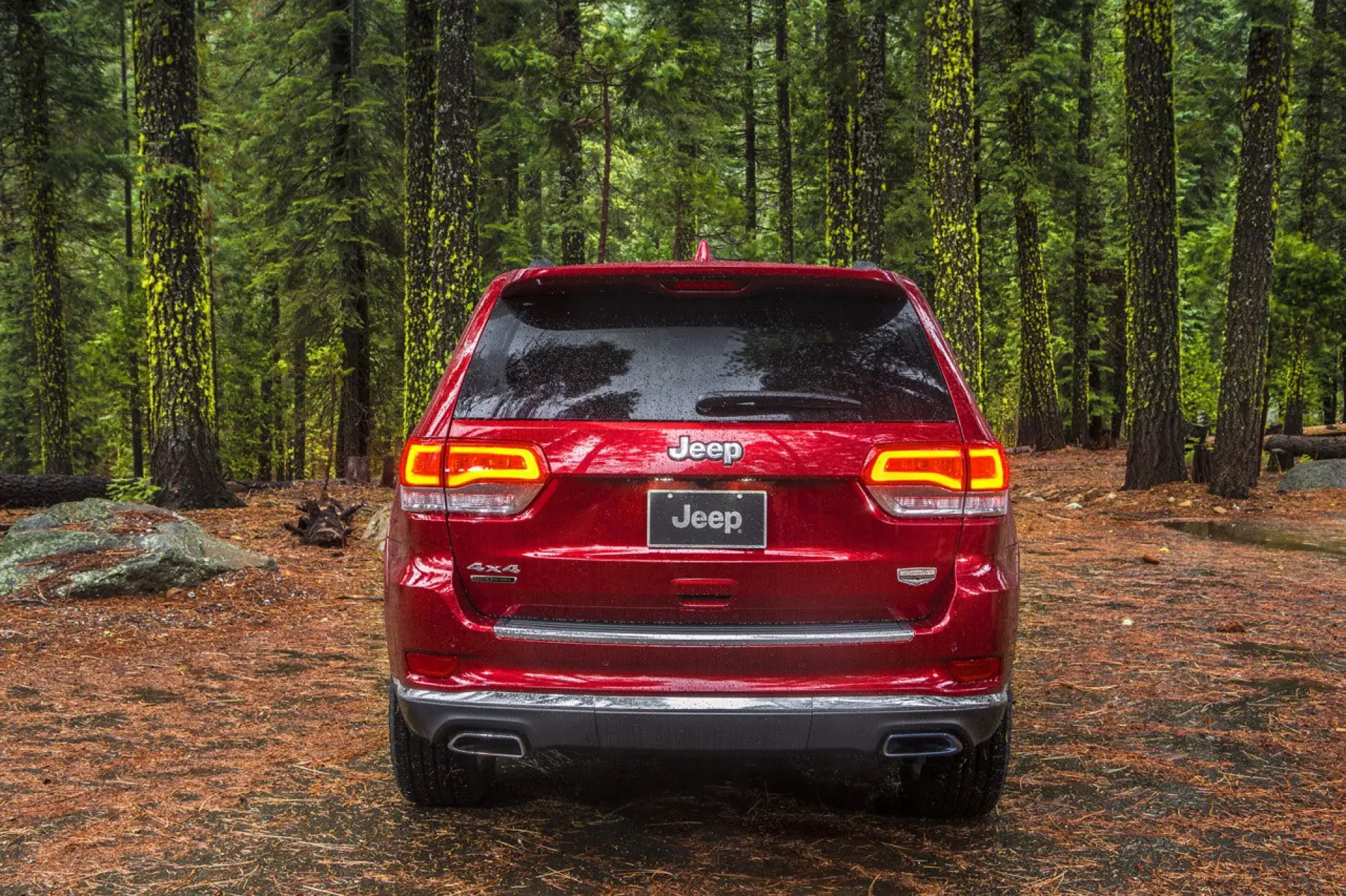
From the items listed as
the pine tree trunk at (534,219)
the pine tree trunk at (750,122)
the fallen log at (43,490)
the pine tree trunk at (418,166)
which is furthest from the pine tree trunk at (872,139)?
the fallen log at (43,490)

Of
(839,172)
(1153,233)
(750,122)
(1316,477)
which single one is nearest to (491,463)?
(1153,233)

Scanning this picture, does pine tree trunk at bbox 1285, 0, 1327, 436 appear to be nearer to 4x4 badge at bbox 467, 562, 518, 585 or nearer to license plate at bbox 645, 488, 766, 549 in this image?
license plate at bbox 645, 488, 766, 549

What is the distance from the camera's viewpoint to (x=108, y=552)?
8.41 m

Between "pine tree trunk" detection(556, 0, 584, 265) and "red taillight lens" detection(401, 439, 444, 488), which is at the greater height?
"pine tree trunk" detection(556, 0, 584, 265)

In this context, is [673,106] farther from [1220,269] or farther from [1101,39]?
[1101,39]

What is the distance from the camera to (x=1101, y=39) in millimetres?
30188

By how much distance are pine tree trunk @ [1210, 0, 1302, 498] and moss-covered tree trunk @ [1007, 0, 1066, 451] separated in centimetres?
858

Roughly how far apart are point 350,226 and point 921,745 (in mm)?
19413

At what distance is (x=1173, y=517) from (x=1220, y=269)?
13174 mm

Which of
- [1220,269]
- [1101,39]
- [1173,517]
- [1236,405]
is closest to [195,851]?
[1173,517]

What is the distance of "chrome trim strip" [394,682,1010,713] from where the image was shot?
126 inches

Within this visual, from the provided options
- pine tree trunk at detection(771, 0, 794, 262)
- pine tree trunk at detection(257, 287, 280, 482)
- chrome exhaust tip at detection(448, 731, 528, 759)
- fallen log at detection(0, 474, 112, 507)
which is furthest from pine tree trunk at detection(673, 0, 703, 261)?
chrome exhaust tip at detection(448, 731, 528, 759)

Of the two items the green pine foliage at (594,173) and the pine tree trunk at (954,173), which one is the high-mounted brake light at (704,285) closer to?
the green pine foliage at (594,173)

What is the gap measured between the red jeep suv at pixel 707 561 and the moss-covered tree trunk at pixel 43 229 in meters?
19.6
